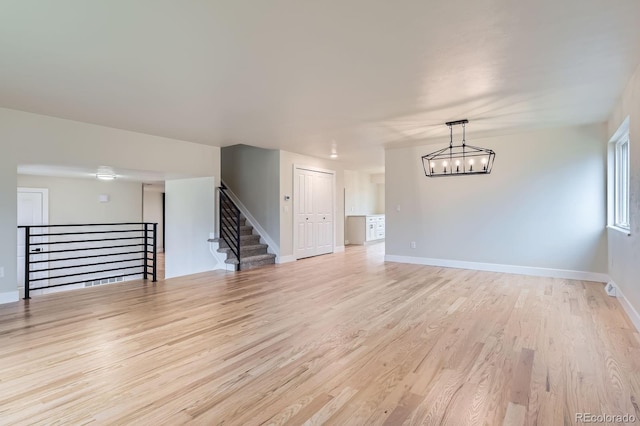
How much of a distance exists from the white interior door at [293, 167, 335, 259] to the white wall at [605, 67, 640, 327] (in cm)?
535

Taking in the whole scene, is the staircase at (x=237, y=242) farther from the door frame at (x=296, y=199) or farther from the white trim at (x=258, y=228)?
the door frame at (x=296, y=199)

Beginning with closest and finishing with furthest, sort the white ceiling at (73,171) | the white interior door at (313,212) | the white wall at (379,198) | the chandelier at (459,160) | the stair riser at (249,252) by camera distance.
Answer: the white ceiling at (73,171) → the chandelier at (459,160) → the stair riser at (249,252) → the white interior door at (313,212) → the white wall at (379,198)

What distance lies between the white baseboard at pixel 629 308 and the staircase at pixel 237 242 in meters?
5.42

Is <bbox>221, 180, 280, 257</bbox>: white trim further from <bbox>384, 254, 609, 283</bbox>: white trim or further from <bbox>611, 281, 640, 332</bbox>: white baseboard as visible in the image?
<bbox>611, 281, 640, 332</bbox>: white baseboard

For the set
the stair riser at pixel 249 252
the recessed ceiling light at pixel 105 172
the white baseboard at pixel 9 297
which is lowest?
the white baseboard at pixel 9 297

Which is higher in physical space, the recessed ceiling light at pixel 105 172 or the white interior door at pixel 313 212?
the recessed ceiling light at pixel 105 172

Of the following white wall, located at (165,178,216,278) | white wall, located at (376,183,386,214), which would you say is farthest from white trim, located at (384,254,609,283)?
white wall, located at (376,183,386,214)

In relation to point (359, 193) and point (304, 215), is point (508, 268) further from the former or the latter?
point (359, 193)

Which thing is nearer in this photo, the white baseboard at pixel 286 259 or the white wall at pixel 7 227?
the white wall at pixel 7 227

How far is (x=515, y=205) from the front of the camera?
18.4ft

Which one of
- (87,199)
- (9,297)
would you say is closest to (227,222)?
(87,199)

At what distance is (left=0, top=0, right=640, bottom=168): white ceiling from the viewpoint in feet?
6.83

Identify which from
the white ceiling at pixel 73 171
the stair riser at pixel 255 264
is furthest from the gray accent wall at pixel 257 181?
the white ceiling at pixel 73 171

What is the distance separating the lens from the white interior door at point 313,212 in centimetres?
741
